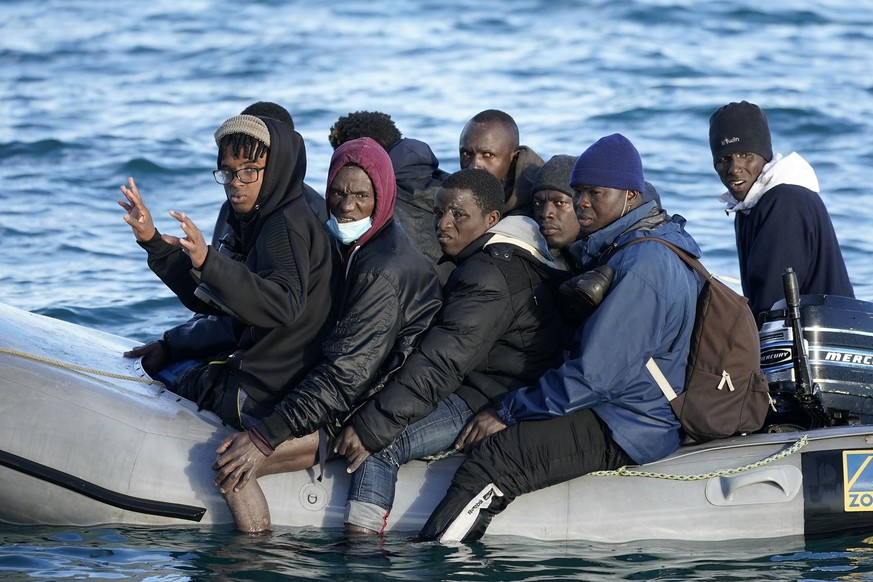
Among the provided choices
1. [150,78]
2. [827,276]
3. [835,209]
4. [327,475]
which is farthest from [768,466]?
[150,78]

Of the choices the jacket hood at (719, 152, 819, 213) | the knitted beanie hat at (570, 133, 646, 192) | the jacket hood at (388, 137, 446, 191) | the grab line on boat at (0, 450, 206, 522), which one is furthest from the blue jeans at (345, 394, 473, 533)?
the jacket hood at (719, 152, 819, 213)

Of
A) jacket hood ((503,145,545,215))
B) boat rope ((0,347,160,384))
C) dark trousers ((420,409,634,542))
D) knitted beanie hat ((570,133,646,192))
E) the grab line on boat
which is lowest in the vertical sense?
the grab line on boat

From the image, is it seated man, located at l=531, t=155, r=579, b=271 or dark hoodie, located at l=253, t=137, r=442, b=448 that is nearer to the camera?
dark hoodie, located at l=253, t=137, r=442, b=448

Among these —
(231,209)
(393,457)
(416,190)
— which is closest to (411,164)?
(416,190)

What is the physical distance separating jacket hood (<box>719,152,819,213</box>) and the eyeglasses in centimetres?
248

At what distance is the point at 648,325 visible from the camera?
15.7 ft

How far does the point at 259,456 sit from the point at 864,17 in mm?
18193

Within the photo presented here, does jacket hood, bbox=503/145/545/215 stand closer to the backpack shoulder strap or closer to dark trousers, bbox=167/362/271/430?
the backpack shoulder strap

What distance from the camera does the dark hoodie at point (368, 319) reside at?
490cm

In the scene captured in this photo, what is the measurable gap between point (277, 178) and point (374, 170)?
15.9 inches

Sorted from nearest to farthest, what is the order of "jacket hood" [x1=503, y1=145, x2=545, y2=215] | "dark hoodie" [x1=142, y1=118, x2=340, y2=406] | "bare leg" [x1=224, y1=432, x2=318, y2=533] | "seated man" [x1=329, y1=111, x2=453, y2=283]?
"dark hoodie" [x1=142, y1=118, x2=340, y2=406] < "bare leg" [x1=224, y1=432, x2=318, y2=533] < "jacket hood" [x1=503, y1=145, x2=545, y2=215] < "seated man" [x1=329, y1=111, x2=453, y2=283]

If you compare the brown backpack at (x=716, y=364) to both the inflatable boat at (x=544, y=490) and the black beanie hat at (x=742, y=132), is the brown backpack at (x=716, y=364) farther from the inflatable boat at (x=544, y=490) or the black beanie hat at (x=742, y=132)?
the black beanie hat at (x=742, y=132)

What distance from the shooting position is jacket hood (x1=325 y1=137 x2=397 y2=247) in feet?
16.3

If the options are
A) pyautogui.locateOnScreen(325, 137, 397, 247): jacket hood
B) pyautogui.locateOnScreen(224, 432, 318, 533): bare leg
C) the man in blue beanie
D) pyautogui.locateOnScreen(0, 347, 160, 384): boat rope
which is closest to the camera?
the man in blue beanie
